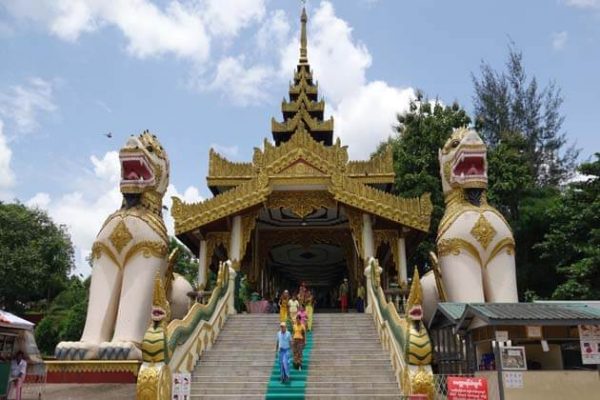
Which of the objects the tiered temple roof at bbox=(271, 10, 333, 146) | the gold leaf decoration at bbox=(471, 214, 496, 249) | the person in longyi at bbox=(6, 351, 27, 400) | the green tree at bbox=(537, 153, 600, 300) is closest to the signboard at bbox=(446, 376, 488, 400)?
the gold leaf decoration at bbox=(471, 214, 496, 249)

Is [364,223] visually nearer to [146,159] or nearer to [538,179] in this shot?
[146,159]

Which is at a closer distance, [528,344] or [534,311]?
[534,311]

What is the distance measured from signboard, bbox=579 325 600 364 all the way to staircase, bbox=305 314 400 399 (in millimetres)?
2998

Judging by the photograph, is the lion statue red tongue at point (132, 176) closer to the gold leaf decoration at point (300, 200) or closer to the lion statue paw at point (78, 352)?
the gold leaf decoration at point (300, 200)

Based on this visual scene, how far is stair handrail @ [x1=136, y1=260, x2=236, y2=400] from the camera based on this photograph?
Answer: 29.2 ft

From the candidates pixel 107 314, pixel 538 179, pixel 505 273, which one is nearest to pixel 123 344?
pixel 107 314

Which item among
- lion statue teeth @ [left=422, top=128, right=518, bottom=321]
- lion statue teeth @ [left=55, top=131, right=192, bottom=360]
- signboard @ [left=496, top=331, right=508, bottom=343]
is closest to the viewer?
signboard @ [left=496, top=331, right=508, bottom=343]

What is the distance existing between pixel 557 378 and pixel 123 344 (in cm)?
792

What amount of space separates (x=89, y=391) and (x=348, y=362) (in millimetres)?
4901

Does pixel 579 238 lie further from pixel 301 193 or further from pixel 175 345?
pixel 175 345

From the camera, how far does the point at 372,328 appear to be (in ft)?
42.0

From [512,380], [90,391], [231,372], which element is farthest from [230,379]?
[512,380]

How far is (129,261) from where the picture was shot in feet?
42.8

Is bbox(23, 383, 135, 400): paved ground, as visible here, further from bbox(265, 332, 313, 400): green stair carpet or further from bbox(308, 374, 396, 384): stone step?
bbox(308, 374, 396, 384): stone step
